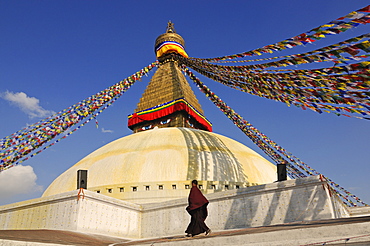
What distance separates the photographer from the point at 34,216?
11.8m

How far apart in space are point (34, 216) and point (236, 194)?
706cm

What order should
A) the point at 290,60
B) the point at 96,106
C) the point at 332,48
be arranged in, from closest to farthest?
the point at 332,48 < the point at 290,60 < the point at 96,106

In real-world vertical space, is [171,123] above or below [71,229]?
above

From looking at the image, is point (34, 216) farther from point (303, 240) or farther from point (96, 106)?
point (303, 240)

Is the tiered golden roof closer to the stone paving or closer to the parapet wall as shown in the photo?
the parapet wall

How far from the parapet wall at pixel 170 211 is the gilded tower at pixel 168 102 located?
8.46 m

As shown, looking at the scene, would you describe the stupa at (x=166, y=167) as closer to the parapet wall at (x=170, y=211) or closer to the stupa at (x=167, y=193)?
the stupa at (x=167, y=193)

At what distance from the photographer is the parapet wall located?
9664 millimetres

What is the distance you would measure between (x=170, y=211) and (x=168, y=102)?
986cm

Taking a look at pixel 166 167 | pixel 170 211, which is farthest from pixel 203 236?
pixel 166 167

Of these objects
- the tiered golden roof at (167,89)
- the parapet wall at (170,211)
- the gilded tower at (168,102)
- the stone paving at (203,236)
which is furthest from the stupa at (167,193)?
the tiered golden roof at (167,89)

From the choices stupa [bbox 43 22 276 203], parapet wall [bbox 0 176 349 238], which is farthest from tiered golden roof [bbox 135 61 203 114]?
parapet wall [bbox 0 176 349 238]

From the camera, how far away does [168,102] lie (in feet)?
68.4

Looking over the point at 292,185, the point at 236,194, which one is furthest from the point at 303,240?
the point at 236,194
